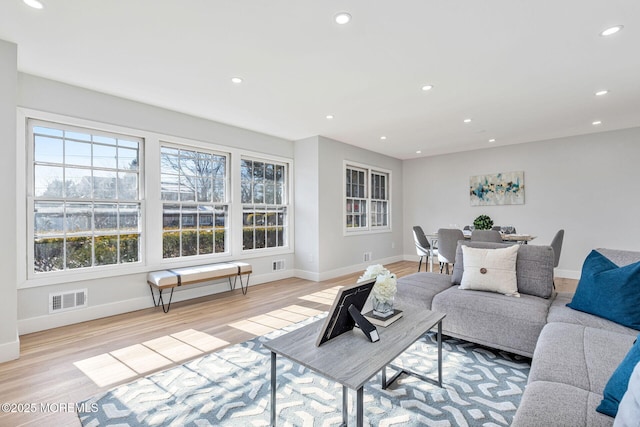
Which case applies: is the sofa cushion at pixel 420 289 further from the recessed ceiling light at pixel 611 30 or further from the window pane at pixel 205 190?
the window pane at pixel 205 190

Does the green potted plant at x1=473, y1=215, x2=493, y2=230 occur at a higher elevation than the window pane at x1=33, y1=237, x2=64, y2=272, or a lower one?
higher

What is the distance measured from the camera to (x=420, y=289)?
2.87 meters

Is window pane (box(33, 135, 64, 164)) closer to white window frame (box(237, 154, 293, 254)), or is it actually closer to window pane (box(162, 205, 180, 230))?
window pane (box(162, 205, 180, 230))

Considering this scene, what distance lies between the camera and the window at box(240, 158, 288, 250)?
502 cm

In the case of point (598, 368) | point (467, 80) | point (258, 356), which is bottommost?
point (258, 356)

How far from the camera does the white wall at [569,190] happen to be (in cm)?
502

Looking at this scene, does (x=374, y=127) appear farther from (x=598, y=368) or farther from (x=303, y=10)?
(x=598, y=368)

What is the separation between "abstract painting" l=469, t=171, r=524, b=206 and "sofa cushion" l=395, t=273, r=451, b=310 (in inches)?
153

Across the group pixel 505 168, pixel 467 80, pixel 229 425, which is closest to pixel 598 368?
pixel 229 425

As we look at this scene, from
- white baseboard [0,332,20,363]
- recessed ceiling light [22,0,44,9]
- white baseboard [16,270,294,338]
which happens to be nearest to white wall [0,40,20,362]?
white baseboard [0,332,20,363]

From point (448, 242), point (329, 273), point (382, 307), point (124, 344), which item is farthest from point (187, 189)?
point (448, 242)

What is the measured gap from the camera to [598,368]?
55.6 inches

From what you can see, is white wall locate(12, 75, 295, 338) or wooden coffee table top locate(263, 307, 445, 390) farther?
white wall locate(12, 75, 295, 338)

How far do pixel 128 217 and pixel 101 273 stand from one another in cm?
72
